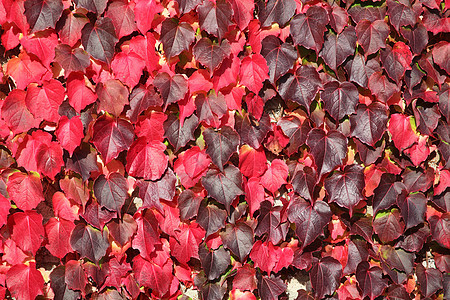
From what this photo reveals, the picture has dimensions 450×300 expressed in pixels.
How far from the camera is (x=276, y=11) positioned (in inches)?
85.7

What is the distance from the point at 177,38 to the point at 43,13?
660mm

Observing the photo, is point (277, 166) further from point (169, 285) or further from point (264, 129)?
point (169, 285)

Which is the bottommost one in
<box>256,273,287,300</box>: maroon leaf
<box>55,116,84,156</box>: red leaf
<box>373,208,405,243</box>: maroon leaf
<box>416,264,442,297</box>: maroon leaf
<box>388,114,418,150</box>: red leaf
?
<box>416,264,442,297</box>: maroon leaf

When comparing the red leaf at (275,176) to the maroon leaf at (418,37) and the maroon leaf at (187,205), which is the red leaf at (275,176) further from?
the maroon leaf at (418,37)

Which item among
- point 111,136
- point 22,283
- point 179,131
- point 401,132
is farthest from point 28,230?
point 401,132

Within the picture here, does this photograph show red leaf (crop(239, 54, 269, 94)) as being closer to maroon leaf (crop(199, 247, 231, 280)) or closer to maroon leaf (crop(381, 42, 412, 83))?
maroon leaf (crop(381, 42, 412, 83))

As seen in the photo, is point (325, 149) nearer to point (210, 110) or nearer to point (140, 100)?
point (210, 110)

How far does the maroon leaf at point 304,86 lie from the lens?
2.24 metres

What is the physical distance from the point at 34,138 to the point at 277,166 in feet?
4.28

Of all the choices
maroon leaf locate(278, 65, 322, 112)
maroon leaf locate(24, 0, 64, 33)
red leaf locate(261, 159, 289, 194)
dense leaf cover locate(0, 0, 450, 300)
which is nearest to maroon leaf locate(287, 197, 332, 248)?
dense leaf cover locate(0, 0, 450, 300)

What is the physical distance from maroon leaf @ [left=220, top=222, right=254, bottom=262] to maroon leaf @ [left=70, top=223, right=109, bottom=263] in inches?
25.8

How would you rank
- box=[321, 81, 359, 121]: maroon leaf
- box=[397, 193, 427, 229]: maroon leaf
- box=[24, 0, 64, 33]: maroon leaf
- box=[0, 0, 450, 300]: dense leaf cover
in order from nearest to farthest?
box=[24, 0, 64, 33]: maroon leaf → box=[0, 0, 450, 300]: dense leaf cover → box=[321, 81, 359, 121]: maroon leaf → box=[397, 193, 427, 229]: maroon leaf

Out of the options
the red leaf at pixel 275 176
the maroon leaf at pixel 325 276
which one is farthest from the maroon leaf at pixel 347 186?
the maroon leaf at pixel 325 276

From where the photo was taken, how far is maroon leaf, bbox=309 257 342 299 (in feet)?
7.87
